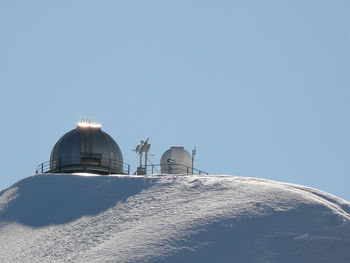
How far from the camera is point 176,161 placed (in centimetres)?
4622

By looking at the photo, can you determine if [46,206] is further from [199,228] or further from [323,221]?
[323,221]

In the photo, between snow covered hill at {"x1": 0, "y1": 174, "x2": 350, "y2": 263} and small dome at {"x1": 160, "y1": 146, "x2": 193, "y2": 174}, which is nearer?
snow covered hill at {"x1": 0, "y1": 174, "x2": 350, "y2": 263}

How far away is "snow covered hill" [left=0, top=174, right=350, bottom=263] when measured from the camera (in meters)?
28.9

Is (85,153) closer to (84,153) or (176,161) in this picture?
(84,153)

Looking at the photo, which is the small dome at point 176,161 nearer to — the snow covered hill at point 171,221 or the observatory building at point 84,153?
the observatory building at point 84,153

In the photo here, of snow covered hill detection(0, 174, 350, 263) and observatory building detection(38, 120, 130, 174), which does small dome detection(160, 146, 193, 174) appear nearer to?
observatory building detection(38, 120, 130, 174)

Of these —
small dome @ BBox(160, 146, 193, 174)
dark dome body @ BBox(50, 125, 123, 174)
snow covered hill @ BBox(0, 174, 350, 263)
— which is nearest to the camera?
snow covered hill @ BBox(0, 174, 350, 263)

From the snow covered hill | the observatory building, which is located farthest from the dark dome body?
the snow covered hill

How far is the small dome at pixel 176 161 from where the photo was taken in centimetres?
4609

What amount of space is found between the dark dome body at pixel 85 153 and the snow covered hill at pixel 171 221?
17.1 ft

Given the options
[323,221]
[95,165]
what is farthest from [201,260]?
[95,165]

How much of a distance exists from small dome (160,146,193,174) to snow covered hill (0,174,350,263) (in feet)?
29.3

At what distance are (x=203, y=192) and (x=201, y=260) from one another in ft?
21.7

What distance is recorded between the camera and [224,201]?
1292 inches
